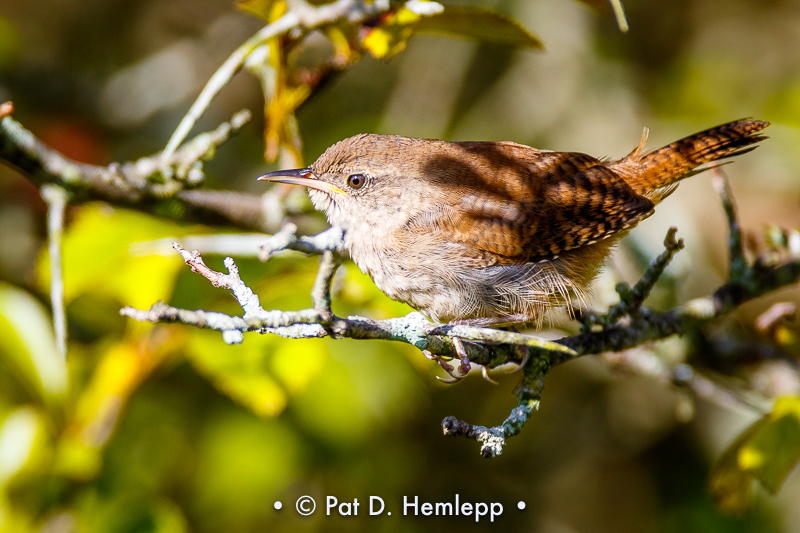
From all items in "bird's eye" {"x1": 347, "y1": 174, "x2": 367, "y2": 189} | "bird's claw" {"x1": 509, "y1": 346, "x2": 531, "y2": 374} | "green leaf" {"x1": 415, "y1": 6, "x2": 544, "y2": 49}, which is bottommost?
"bird's eye" {"x1": 347, "y1": 174, "x2": 367, "y2": 189}

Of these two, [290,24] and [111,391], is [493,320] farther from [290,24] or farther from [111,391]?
[111,391]

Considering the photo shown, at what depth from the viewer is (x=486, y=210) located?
2.38 metres

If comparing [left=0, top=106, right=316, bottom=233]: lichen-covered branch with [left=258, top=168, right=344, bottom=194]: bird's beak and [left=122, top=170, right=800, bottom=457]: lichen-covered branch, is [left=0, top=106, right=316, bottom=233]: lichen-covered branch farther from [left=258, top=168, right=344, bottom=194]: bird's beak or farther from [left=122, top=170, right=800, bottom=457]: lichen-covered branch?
[left=122, top=170, right=800, bottom=457]: lichen-covered branch

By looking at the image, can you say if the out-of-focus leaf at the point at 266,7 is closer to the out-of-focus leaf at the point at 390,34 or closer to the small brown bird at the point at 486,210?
the out-of-focus leaf at the point at 390,34

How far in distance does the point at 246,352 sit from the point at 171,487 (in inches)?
51.4

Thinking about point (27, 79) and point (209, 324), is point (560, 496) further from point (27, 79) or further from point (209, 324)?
point (27, 79)

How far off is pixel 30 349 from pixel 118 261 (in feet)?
1.71

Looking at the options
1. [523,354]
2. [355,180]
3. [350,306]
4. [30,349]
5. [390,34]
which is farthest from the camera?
[350,306]

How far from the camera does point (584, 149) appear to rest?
4562 millimetres

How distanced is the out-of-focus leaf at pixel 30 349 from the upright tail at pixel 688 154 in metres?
2.35

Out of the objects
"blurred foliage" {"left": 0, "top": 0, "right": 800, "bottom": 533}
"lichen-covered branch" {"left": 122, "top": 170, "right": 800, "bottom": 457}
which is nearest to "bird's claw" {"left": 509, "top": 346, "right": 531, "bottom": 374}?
"lichen-covered branch" {"left": 122, "top": 170, "right": 800, "bottom": 457}

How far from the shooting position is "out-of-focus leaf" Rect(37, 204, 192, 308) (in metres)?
2.39

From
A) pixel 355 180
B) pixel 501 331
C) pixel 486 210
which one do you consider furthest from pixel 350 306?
pixel 501 331

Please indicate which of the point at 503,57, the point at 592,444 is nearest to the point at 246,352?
the point at 592,444
